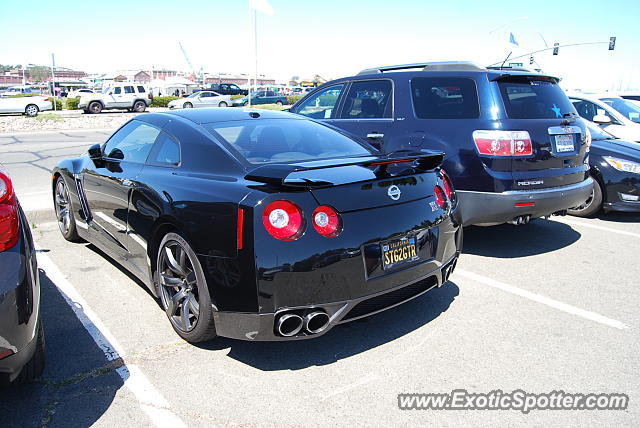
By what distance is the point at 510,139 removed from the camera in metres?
4.86

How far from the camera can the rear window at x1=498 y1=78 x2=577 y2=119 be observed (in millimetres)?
5074

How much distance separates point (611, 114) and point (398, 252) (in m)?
7.99

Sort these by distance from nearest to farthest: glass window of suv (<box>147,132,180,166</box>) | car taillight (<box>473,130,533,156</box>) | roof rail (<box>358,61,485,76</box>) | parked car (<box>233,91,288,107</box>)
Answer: glass window of suv (<box>147,132,180,166</box>), car taillight (<box>473,130,533,156</box>), roof rail (<box>358,61,485,76</box>), parked car (<box>233,91,288,107</box>)

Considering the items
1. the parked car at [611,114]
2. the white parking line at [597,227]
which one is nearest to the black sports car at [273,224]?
the white parking line at [597,227]

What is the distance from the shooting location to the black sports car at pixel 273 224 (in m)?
2.87

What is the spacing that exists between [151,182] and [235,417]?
6.03 ft

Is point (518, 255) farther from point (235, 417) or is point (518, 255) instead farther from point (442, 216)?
→ point (235, 417)

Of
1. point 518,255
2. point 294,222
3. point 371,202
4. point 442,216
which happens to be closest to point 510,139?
point 518,255

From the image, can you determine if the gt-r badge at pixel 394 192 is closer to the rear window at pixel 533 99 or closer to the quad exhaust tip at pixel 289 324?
the quad exhaust tip at pixel 289 324

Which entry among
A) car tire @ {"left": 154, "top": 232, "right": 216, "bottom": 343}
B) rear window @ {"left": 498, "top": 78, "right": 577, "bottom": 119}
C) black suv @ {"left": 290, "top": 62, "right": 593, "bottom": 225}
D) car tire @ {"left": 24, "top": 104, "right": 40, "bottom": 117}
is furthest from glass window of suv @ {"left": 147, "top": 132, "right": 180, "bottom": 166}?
car tire @ {"left": 24, "top": 104, "right": 40, "bottom": 117}

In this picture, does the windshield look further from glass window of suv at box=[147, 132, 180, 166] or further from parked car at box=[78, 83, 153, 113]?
parked car at box=[78, 83, 153, 113]

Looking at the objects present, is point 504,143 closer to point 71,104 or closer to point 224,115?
point 224,115

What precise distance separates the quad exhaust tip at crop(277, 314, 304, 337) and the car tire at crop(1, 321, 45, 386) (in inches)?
50.0

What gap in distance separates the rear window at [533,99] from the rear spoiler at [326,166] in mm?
1931
